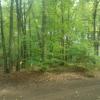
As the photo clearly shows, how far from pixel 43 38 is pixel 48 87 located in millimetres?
3758

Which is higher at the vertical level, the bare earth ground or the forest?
the forest

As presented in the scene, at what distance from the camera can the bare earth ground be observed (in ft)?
28.4

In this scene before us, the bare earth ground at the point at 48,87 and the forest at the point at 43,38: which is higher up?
the forest at the point at 43,38

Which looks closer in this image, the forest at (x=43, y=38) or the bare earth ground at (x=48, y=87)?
the bare earth ground at (x=48, y=87)

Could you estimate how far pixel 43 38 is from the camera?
13234mm

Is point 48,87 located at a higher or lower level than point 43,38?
lower

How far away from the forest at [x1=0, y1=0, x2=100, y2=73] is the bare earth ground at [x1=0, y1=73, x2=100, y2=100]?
1.20 metres

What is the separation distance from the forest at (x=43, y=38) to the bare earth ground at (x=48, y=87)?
120cm

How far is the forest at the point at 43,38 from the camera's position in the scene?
12.9 metres

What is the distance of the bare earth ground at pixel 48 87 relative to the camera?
8656 mm

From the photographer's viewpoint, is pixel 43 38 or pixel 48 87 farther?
pixel 43 38

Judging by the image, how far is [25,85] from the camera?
10.6 meters

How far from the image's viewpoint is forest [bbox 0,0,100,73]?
42.4ft

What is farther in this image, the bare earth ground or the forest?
the forest
